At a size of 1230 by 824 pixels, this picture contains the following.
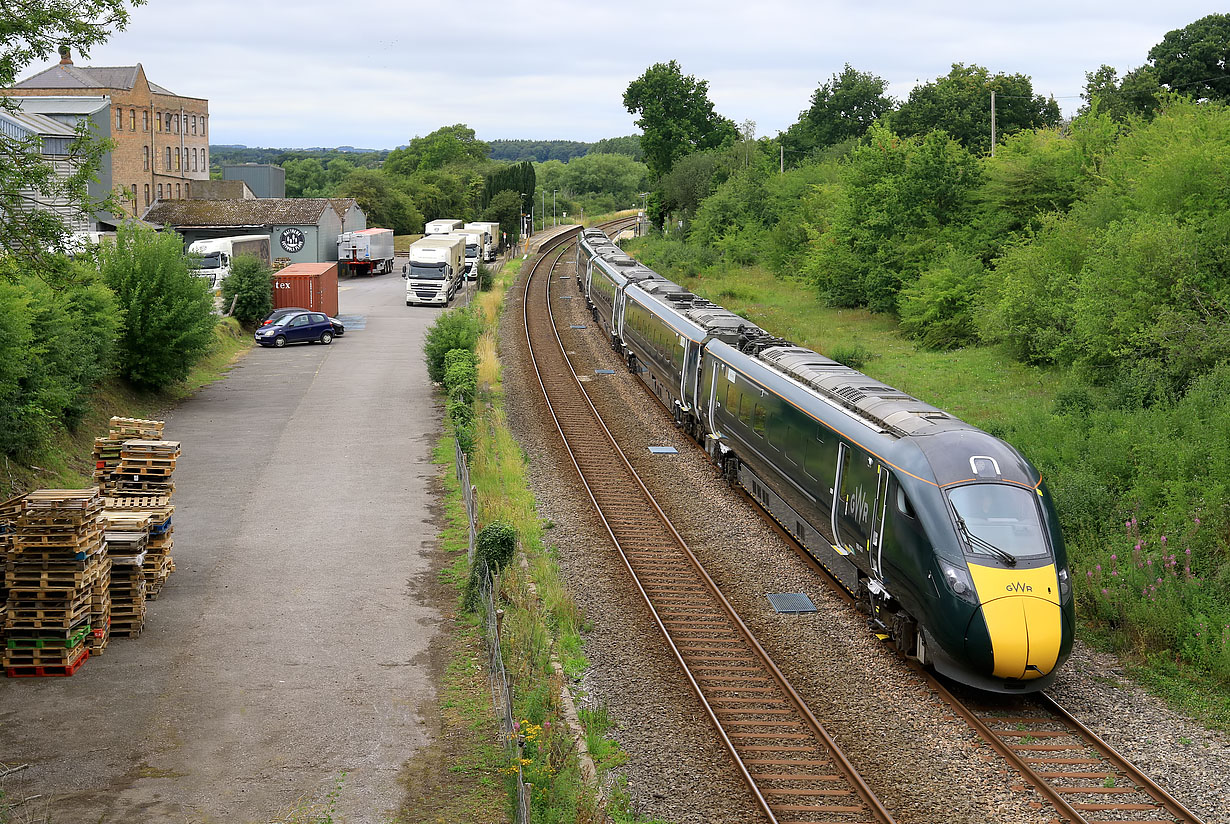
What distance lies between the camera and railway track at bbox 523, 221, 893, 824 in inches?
392

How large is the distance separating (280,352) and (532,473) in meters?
19.3

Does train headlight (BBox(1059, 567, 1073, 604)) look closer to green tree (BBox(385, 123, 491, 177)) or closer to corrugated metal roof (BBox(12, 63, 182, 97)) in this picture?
corrugated metal roof (BBox(12, 63, 182, 97))

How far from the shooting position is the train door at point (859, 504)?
1320 centimetres

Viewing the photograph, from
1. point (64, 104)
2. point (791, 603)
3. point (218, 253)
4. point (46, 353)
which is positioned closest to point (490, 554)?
point (791, 603)

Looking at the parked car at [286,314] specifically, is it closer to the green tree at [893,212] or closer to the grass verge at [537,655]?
the grass verge at [537,655]

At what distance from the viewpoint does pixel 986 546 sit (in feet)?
38.6

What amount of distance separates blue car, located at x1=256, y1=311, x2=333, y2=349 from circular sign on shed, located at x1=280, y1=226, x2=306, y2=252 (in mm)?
20072

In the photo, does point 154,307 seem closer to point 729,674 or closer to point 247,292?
point 247,292

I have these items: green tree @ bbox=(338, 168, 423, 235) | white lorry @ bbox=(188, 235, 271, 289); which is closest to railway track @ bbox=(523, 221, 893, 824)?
white lorry @ bbox=(188, 235, 271, 289)

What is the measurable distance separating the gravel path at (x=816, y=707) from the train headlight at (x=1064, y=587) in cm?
124

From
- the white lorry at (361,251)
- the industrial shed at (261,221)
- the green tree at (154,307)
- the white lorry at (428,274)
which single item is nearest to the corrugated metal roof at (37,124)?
the green tree at (154,307)

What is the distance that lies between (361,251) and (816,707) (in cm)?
5504

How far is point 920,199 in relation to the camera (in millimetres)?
39812

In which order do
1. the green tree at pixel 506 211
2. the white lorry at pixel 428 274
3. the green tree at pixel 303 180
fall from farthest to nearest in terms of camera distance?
the green tree at pixel 303 180, the green tree at pixel 506 211, the white lorry at pixel 428 274
